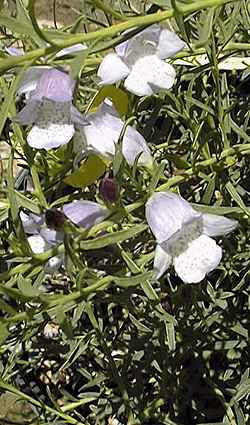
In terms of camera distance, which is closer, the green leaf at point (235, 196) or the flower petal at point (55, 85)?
the flower petal at point (55, 85)

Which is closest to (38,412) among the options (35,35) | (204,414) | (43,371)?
(43,371)

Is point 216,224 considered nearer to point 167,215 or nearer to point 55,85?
point 167,215

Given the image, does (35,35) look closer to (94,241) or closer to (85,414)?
(94,241)

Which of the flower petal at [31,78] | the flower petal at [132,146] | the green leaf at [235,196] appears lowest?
the green leaf at [235,196]

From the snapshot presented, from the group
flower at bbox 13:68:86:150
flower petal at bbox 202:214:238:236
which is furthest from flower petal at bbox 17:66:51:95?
flower petal at bbox 202:214:238:236

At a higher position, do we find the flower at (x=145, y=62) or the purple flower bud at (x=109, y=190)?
the flower at (x=145, y=62)

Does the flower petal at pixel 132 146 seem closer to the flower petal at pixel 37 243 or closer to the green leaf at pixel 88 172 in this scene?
the green leaf at pixel 88 172

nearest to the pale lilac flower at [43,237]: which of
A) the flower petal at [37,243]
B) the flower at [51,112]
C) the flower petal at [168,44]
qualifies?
the flower petal at [37,243]
